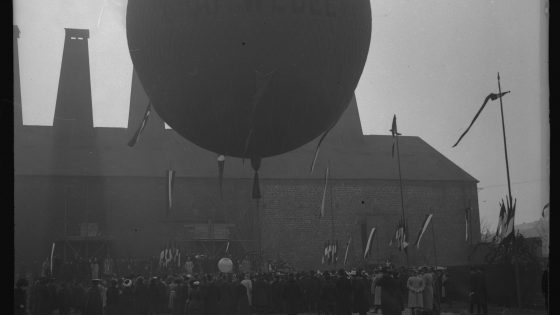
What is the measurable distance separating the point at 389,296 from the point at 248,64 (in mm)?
9014

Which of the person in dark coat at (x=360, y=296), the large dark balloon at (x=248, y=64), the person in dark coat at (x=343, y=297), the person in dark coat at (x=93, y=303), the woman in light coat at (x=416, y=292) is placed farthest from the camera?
the person in dark coat at (x=360, y=296)

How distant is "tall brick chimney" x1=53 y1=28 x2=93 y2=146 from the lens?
3683cm

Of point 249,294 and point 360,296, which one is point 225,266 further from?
point 360,296

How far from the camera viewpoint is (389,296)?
12.5 metres

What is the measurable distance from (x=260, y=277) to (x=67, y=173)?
20071 mm

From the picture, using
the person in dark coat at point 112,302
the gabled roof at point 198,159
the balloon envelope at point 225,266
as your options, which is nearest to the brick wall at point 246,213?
the gabled roof at point 198,159

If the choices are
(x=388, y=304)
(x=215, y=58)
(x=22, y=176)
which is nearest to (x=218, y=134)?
(x=215, y=58)

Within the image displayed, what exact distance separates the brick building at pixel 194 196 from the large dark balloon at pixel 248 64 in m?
27.5

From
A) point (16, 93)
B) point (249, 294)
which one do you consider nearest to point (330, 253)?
point (249, 294)

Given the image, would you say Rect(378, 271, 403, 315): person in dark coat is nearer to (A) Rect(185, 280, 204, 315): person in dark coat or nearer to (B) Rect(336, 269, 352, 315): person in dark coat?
(B) Rect(336, 269, 352, 315): person in dark coat

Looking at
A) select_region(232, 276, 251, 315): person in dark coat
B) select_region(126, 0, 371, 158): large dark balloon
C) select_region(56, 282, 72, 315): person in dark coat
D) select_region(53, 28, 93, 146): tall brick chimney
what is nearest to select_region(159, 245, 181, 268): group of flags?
select_region(53, 28, 93, 146): tall brick chimney

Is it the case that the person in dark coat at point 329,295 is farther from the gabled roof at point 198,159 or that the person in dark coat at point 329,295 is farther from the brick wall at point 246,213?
the gabled roof at point 198,159

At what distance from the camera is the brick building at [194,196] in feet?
109

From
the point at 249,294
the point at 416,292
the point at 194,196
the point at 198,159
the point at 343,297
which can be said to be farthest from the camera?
the point at 198,159
